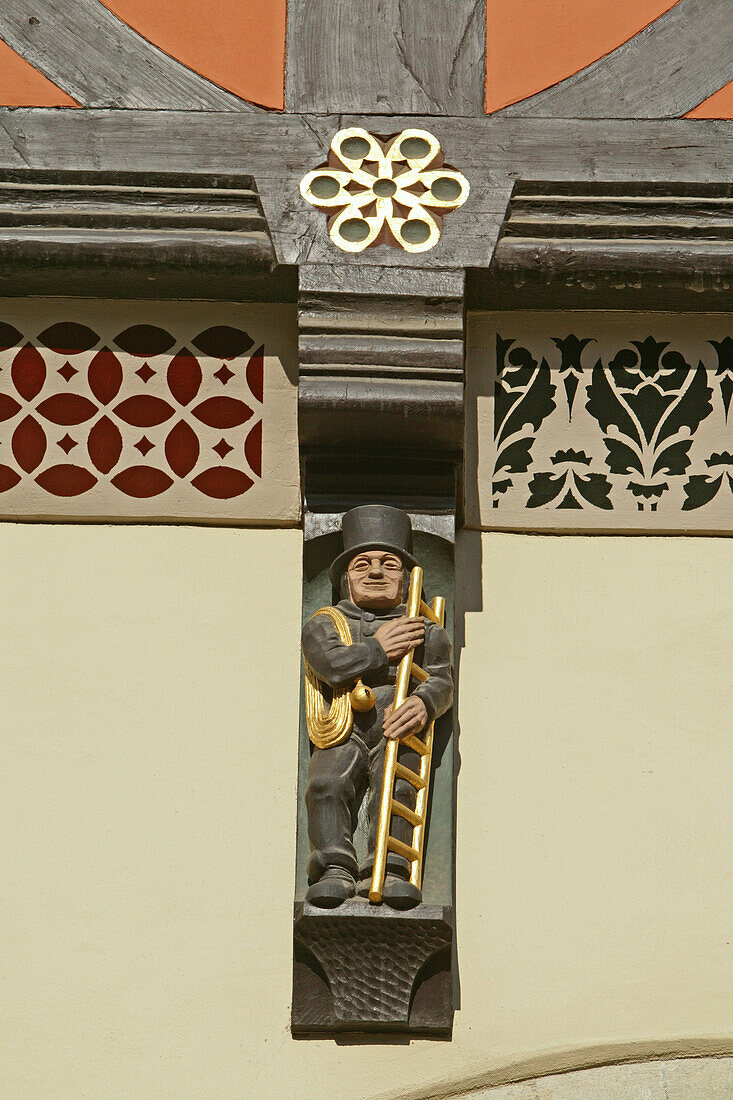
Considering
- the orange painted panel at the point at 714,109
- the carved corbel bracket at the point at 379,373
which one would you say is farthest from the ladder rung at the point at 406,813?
the orange painted panel at the point at 714,109

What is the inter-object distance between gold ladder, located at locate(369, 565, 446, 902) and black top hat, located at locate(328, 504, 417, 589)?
7 cm

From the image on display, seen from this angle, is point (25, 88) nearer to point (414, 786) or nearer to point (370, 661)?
point (370, 661)

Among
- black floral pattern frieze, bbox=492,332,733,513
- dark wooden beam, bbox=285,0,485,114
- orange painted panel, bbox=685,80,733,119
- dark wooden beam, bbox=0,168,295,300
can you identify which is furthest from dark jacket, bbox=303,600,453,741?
orange painted panel, bbox=685,80,733,119

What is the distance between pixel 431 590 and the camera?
3027mm

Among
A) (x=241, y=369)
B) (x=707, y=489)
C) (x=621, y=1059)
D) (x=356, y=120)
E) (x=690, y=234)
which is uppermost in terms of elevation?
(x=356, y=120)

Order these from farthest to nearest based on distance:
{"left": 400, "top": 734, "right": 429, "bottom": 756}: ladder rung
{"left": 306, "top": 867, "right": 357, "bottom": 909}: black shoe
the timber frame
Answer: the timber frame, {"left": 400, "top": 734, "right": 429, "bottom": 756}: ladder rung, {"left": 306, "top": 867, "right": 357, "bottom": 909}: black shoe

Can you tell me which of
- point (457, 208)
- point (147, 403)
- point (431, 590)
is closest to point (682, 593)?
point (431, 590)

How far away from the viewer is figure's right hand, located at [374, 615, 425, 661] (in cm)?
288

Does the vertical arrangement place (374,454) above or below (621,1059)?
above

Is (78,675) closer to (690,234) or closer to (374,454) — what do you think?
(374,454)

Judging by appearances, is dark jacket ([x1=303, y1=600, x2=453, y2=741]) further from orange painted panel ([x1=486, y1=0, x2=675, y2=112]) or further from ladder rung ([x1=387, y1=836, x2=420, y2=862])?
orange painted panel ([x1=486, y1=0, x2=675, y2=112])

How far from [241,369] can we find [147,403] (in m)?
0.18

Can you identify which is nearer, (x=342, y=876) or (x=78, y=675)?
(x=342, y=876)

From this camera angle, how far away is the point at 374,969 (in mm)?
2787
